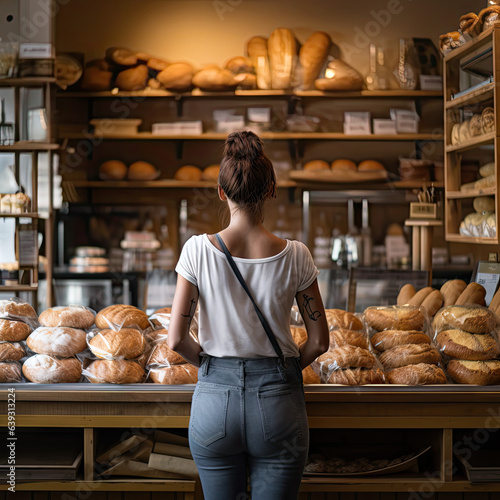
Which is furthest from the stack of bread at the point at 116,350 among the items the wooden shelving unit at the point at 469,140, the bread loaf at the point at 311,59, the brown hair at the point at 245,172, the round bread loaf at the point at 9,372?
the bread loaf at the point at 311,59

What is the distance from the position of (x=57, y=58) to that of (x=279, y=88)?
171 centimetres

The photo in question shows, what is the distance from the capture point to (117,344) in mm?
1776

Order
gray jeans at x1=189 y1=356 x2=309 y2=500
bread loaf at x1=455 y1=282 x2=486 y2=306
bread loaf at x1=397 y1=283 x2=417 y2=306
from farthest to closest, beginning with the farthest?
bread loaf at x1=397 y1=283 x2=417 y2=306
bread loaf at x1=455 y1=282 x2=486 y2=306
gray jeans at x1=189 y1=356 x2=309 y2=500

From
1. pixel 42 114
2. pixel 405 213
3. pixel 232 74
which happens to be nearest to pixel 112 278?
pixel 42 114

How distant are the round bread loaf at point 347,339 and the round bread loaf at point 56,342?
781 millimetres

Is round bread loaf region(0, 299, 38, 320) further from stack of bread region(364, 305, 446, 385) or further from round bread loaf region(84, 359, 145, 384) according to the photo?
stack of bread region(364, 305, 446, 385)

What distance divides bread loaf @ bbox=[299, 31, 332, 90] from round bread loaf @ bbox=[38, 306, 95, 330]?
308 cm

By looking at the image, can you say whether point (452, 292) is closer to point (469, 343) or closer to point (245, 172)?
point (469, 343)

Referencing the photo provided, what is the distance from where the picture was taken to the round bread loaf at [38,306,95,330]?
186 cm

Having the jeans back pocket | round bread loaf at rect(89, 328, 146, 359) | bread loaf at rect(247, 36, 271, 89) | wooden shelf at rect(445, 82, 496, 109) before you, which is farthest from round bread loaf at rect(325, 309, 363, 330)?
bread loaf at rect(247, 36, 271, 89)

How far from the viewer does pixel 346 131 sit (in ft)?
14.9

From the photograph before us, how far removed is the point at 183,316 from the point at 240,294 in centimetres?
15

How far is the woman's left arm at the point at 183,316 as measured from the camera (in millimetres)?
1341

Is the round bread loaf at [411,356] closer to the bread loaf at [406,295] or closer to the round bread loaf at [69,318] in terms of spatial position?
the bread loaf at [406,295]
